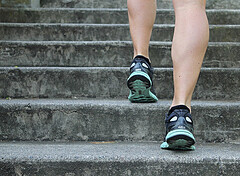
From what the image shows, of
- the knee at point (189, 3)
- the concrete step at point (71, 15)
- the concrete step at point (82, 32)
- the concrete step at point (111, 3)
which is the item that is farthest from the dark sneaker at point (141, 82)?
the concrete step at point (111, 3)

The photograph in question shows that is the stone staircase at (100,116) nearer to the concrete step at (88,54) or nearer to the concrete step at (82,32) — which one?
the concrete step at (88,54)

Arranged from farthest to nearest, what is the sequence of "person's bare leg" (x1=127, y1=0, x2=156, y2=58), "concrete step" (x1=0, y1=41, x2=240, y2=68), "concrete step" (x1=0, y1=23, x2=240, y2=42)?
1. "concrete step" (x1=0, y1=23, x2=240, y2=42)
2. "concrete step" (x1=0, y1=41, x2=240, y2=68)
3. "person's bare leg" (x1=127, y1=0, x2=156, y2=58)

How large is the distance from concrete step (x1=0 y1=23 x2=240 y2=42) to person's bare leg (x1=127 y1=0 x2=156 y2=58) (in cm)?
100

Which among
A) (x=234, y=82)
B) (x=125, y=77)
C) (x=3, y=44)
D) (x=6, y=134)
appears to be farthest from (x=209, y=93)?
(x=3, y=44)

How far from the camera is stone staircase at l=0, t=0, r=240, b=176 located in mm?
1281

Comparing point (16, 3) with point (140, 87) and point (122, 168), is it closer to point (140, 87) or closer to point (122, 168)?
point (140, 87)

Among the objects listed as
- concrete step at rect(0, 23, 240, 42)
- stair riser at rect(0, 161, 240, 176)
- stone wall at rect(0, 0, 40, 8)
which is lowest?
stair riser at rect(0, 161, 240, 176)

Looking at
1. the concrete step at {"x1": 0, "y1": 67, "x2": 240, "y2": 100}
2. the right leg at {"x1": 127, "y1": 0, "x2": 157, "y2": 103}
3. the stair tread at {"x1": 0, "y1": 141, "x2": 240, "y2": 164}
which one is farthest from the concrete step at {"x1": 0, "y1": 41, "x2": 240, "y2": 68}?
the stair tread at {"x1": 0, "y1": 141, "x2": 240, "y2": 164}

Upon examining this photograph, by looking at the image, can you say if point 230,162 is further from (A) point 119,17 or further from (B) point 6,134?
(A) point 119,17

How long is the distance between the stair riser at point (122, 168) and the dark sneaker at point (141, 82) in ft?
1.65

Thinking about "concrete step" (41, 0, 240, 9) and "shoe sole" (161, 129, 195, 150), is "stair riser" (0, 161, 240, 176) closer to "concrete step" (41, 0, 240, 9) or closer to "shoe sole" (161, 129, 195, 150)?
"shoe sole" (161, 129, 195, 150)

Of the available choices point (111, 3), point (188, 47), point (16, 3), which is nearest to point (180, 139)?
point (188, 47)

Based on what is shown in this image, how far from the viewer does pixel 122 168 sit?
1283mm

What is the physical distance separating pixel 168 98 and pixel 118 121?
1.62ft
